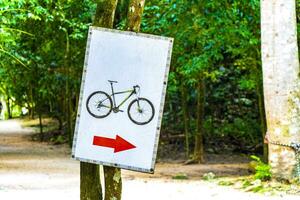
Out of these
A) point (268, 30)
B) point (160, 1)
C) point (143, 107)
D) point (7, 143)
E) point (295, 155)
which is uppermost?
point (160, 1)

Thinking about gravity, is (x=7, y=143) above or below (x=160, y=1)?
below

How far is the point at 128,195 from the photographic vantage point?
1020 centimetres

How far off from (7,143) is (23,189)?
17245 millimetres

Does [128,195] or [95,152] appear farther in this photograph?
[128,195]

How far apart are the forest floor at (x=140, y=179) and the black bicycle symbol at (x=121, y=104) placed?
16.3 ft

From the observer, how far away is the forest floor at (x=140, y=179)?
32.6 feet

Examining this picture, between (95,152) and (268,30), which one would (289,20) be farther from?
(95,152)

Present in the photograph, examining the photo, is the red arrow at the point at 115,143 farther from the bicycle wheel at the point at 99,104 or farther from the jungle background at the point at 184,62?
the jungle background at the point at 184,62

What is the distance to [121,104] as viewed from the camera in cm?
421

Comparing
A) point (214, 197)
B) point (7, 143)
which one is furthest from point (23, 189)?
point (7, 143)

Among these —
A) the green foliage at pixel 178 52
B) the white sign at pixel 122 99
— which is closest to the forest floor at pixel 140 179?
the green foliage at pixel 178 52

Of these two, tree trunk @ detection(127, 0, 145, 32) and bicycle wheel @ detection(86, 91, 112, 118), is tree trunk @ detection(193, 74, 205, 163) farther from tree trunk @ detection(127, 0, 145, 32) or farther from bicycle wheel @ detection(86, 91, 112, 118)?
bicycle wheel @ detection(86, 91, 112, 118)

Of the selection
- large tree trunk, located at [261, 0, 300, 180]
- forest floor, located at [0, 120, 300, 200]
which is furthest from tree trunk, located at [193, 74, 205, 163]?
large tree trunk, located at [261, 0, 300, 180]

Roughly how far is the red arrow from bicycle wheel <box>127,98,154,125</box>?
0.56 ft
